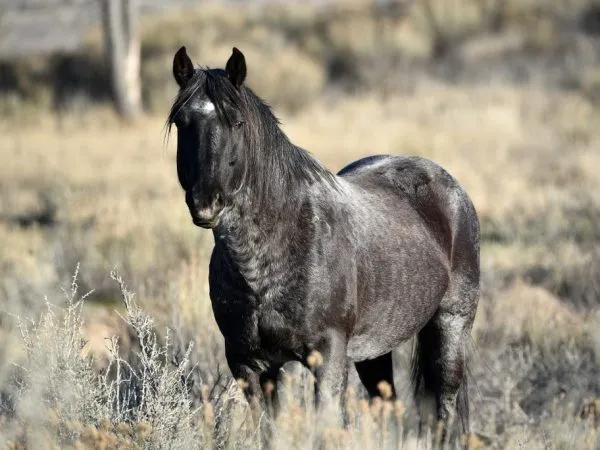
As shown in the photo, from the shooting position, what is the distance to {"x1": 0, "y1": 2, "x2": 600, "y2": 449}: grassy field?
444 cm

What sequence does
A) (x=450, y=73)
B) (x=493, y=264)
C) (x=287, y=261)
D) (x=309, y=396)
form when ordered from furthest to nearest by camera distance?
(x=450, y=73), (x=493, y=264), (x=287, y=261), (x=309, y=396)

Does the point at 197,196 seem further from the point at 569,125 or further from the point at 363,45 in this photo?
the point at 363,45

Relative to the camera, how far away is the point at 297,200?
15.1 feet

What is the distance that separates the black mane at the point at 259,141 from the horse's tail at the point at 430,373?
140 cm

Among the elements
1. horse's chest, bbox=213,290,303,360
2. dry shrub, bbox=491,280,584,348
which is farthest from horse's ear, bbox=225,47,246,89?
dry shrub, bbox=491,280,584,348

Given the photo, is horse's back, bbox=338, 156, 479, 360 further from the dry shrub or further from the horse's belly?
the dry shrub

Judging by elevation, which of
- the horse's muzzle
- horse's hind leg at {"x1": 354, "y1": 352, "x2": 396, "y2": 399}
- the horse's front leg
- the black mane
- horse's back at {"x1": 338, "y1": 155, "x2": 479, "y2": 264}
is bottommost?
horse's hind leg at {"x1": 354, "y1": 352, "x2": 396, "y2": 399}

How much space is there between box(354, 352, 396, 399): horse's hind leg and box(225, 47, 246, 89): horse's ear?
2.11 metres

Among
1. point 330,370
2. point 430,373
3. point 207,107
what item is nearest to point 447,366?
point 430,373

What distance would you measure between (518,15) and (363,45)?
3793 millimetres

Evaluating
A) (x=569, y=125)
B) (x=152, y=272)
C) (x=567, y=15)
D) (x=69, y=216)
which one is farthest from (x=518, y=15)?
(x=152, y=272)

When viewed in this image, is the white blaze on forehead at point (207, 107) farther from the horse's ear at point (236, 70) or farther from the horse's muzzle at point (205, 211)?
the horse's muzzle at point (205, 211)

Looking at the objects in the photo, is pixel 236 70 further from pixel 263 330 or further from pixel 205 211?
pixel 263 330

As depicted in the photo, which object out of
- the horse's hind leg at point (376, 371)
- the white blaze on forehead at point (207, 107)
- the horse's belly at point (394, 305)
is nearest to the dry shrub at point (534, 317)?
the horse's hind leg at point (376, 371)
